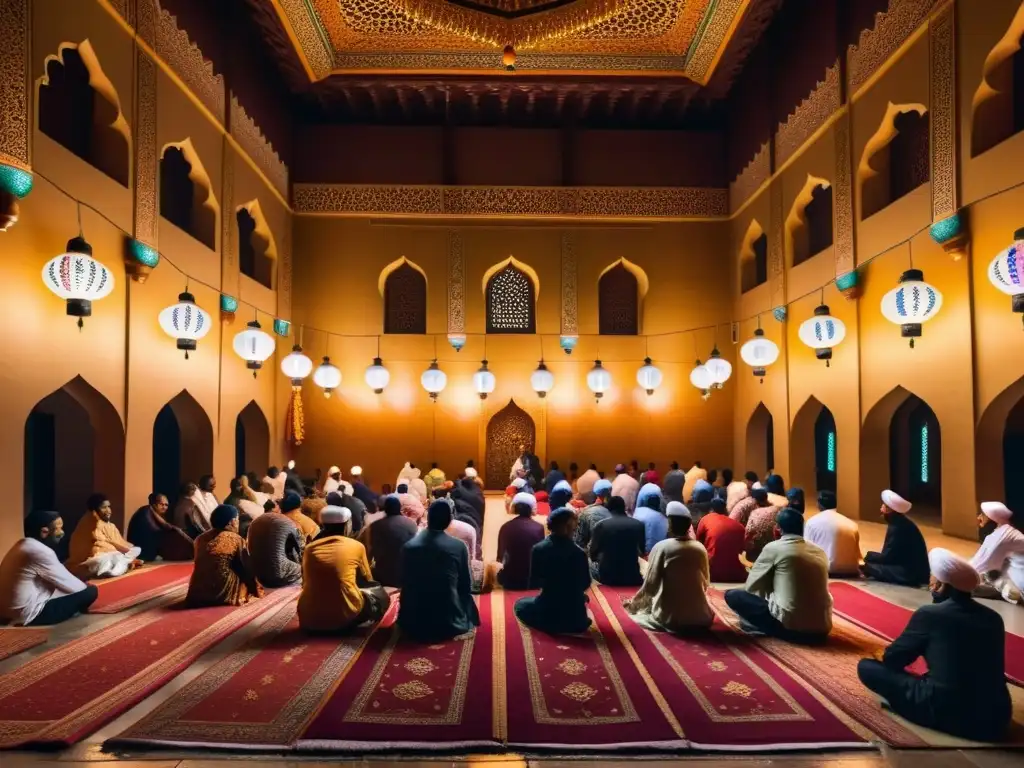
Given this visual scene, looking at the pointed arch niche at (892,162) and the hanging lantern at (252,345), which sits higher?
the pointed arch niche at (892,162)

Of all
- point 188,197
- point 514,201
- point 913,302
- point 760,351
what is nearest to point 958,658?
point 913,302

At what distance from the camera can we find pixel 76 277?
534 cm

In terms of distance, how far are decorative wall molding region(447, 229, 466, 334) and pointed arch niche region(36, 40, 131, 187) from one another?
637 centimetres

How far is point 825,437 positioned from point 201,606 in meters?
13.3

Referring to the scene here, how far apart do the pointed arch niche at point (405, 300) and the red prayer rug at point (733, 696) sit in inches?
364

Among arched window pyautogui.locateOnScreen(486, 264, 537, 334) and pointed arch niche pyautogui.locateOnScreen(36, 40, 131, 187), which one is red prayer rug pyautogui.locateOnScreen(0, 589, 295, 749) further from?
arched window pyautogui.locateOnScreen(486, 264, 537, 334)

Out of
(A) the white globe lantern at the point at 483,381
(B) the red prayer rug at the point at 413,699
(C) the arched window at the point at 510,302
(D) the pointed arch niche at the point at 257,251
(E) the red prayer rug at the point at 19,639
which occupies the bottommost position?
(B) the red prayer rug at the point at 413,699

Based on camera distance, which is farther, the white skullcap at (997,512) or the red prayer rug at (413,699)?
the white skullcap at (997,512)

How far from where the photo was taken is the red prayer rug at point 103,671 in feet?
9.83

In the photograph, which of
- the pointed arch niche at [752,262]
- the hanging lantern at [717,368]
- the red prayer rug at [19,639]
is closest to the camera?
the red prayer rug at [19,639]

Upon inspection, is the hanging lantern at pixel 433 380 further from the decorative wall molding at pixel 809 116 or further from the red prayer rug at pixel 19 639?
the red prayer rug at pixel 19 639

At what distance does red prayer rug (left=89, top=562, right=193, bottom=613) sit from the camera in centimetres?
497

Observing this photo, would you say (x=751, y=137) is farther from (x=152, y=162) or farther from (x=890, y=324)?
(x=152, y=162)

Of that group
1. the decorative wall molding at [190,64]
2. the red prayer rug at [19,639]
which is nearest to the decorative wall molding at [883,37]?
the decorative wall molding at [190,64]
